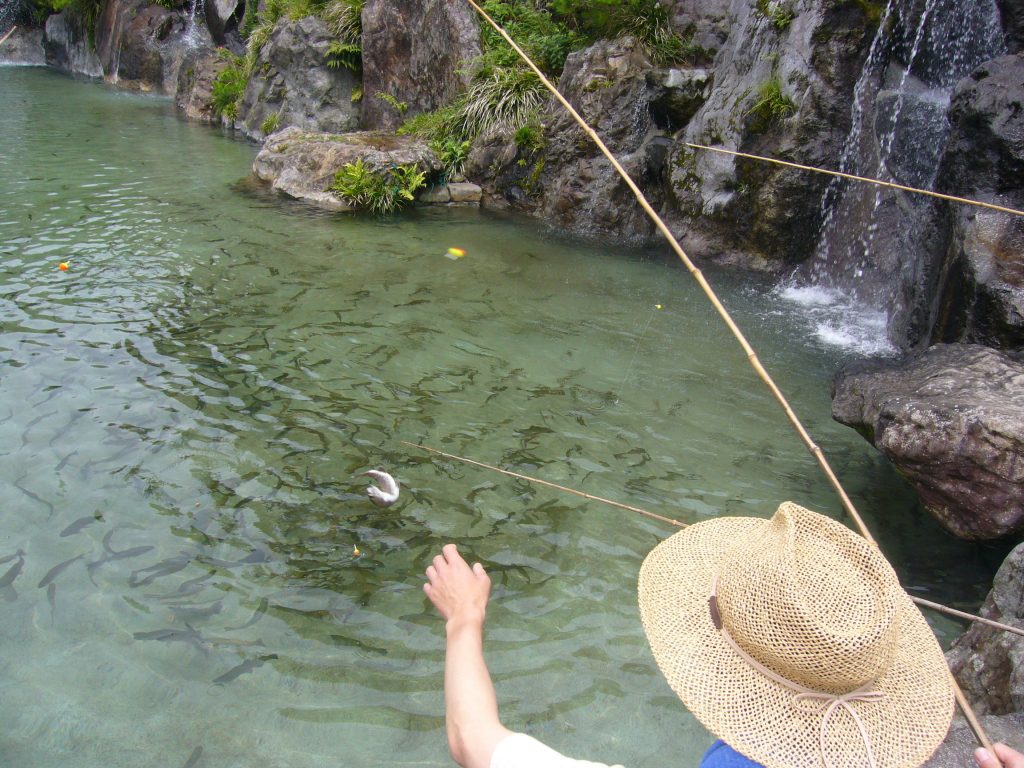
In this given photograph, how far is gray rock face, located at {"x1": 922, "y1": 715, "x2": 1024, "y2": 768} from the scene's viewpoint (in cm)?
247

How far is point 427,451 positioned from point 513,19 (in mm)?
10438

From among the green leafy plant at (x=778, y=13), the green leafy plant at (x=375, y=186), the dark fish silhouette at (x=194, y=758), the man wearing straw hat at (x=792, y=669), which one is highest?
the green leafy plant at (x=778, y=13)

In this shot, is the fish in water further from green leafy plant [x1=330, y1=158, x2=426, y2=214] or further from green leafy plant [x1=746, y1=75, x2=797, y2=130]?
green leafy plant [x1=330, y1=158, x2=426, y2=214]

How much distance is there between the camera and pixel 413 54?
13883mm

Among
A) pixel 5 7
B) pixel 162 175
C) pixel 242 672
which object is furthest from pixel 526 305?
pixel 5 7

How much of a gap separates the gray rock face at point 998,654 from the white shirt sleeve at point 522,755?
2106 mm

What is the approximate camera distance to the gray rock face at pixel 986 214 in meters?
5.05

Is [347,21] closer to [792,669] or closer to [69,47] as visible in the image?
[69,47]

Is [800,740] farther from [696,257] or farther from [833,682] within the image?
[696,257]

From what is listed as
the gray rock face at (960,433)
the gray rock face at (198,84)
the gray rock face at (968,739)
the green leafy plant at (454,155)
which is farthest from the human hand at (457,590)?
the gray rock face at (198,84)

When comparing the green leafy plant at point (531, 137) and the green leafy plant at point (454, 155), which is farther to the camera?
the green leafy plant at point (454, 155)

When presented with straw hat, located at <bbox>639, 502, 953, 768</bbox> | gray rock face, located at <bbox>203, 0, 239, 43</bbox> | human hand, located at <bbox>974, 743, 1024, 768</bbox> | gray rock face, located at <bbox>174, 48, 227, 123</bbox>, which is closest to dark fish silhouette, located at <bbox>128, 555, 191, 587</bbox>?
straw hat, located at <bbox>639, 502, 953, 768</bbox>

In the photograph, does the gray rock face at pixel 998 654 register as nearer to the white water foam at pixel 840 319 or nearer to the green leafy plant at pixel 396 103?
the white water foam at pixel 840 319

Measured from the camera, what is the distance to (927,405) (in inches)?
160
